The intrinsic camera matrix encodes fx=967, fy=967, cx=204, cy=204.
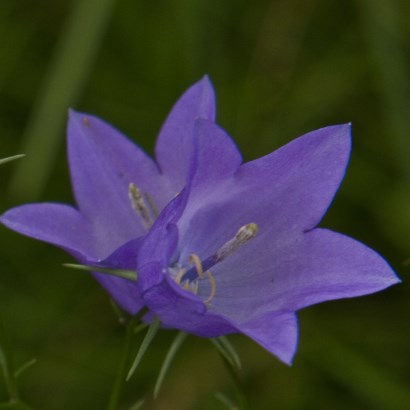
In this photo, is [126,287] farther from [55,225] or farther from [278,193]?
[278,193]

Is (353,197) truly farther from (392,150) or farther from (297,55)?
(297,55)

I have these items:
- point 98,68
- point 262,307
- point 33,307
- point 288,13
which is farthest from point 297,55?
point 262,307

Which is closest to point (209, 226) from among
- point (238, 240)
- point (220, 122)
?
point (238, 240)

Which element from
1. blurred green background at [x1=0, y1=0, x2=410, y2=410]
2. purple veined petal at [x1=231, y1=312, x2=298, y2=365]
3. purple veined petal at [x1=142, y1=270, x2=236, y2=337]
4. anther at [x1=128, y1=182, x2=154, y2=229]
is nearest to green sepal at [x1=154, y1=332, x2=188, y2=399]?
purple veined petal at [x1=142, y1=270, x2=236, y2=337]

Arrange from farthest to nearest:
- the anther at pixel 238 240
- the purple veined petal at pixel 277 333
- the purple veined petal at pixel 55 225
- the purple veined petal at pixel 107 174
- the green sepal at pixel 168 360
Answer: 1. the purple veined petal at pixel 107 174
2. the anther at pixel 238 240
3. the purple veined petal at pixel 55 225
4. the green sepal at pixel 168 360
5. the purple veined petal at pixel 277 333

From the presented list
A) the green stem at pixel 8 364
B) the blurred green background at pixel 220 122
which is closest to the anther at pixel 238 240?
the green stem at pixel 8 364

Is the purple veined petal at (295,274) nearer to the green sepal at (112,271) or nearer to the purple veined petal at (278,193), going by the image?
the purple veined petal at (278,193)

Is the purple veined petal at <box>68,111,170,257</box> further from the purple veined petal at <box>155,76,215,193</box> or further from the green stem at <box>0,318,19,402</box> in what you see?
the green stem at <box>0,318,19,402</box>
